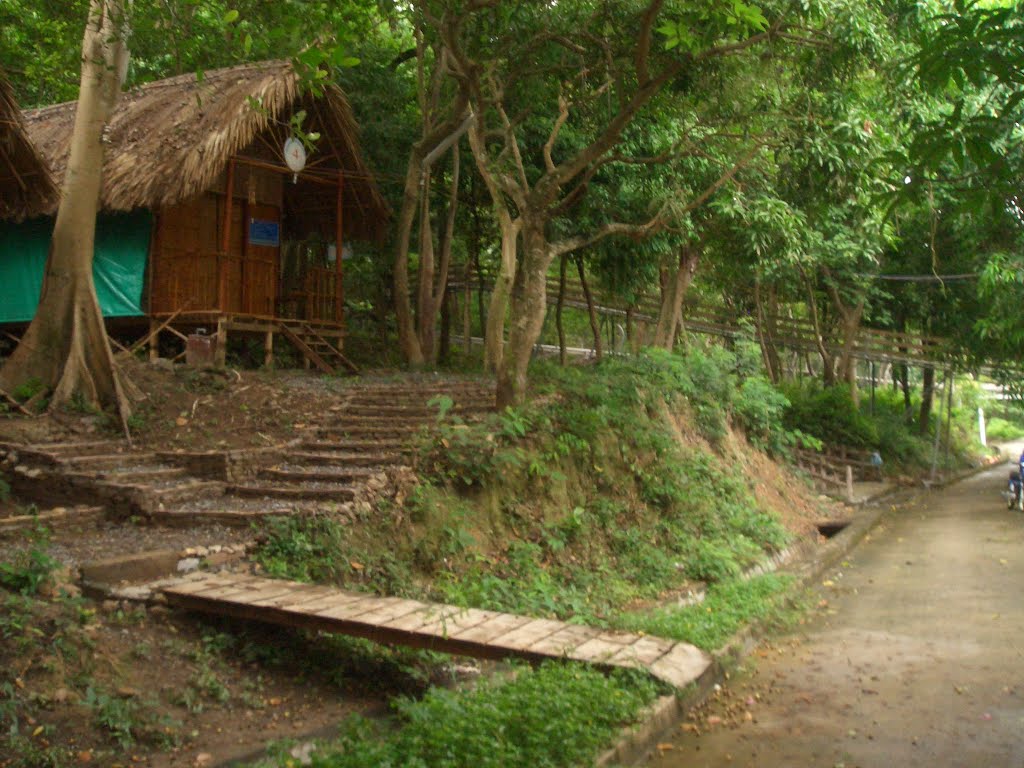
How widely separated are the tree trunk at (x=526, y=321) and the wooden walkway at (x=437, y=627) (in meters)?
4.66

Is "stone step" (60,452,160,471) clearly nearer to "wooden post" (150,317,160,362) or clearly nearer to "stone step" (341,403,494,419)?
"stone step" (341,403,494,419)

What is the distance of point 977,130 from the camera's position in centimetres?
424

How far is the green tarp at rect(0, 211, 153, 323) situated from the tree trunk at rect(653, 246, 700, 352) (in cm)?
967

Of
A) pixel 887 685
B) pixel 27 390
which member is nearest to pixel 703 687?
pixel 887 685

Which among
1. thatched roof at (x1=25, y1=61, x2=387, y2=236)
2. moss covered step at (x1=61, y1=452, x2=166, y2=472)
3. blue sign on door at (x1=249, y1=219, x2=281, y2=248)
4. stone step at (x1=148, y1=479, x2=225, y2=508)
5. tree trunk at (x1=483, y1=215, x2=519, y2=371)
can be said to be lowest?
stone step at (x1=148, y1=479, x2=225, y2=508)

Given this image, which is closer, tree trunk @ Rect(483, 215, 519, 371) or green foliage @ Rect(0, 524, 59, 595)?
green foliage @ Rect(0, 524, 59, 595)

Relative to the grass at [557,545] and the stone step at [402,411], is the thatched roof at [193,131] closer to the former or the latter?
the stone step at [402,411]

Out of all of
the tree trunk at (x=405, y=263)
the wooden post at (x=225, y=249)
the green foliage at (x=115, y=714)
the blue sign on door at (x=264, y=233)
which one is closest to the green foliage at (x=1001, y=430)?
the tree trunk at (x=405, y=263)

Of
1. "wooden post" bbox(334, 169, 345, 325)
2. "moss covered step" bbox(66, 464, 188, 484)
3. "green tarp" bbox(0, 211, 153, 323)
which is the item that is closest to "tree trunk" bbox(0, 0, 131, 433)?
"moss covered step" bbox(66, 464, 188, 484)

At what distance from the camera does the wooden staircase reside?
640 inches

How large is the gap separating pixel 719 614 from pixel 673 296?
38.8ft

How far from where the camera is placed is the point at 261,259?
16828 mm

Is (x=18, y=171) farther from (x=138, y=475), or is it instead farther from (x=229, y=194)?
(x=138, y=475)

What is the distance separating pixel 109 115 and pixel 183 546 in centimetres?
638
